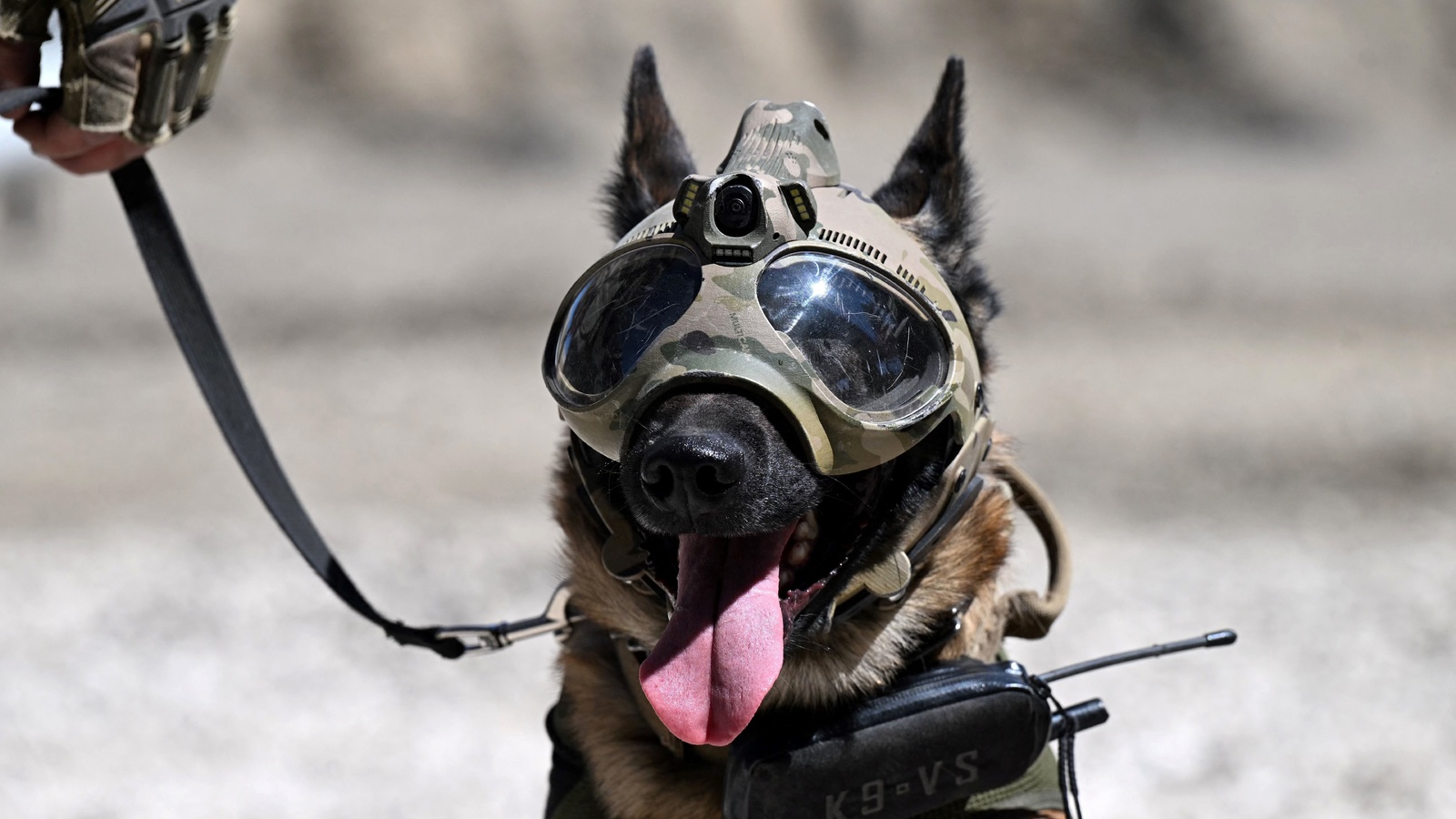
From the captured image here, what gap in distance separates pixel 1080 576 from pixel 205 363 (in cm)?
475

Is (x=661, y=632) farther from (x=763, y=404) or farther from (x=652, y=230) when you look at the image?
(x=652, y=230)

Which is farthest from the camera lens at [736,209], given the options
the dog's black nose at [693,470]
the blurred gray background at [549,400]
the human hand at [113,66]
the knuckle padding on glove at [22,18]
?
the blurred gray background at [549,400]

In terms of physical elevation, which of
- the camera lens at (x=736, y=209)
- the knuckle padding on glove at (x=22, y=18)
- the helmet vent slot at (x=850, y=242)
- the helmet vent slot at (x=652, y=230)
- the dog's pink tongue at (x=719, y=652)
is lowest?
the dog's pink tongue at (x=719, y=652)

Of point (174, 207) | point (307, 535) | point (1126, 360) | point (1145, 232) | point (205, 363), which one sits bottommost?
point (174, 207)

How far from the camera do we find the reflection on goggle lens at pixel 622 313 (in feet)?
6.48

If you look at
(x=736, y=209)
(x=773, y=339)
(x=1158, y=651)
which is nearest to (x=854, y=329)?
(x=773, y=339)

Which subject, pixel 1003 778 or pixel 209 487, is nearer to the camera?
pixel 1003 778

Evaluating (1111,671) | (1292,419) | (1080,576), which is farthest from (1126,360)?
(1111,671)

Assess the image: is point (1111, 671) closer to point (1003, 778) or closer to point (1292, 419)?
point (1003, 778)

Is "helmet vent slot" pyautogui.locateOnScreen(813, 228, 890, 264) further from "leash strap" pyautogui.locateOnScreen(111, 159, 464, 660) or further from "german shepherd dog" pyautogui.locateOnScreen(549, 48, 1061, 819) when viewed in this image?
"leash strap" pyautogui.locateOnScreen(111, 159, 464, 660)

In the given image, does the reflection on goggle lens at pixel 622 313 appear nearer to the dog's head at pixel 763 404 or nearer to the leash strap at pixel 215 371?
the dog's head at pixel 763 404

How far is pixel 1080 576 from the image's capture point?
635 centimetres

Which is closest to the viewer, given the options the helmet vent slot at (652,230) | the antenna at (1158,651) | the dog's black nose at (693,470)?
the dog's black nose at (693,470)

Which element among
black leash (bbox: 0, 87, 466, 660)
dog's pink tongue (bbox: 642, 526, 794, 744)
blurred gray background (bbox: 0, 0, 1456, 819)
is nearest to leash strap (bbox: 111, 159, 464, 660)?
black leash (bbox: 0, 87, 466, 660)
